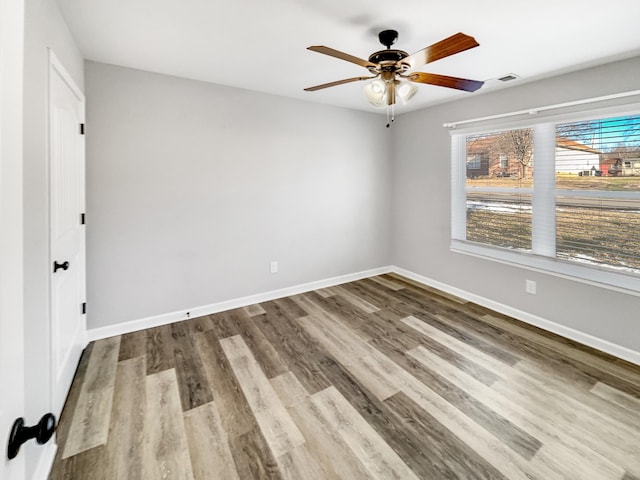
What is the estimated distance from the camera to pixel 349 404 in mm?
1974

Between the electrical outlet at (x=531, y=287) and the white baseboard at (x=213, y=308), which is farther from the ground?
the electrical outlet at (x=531, y=287)

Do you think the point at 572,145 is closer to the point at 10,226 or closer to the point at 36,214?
the point at 10,226

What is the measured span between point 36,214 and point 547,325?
3979 millimetres

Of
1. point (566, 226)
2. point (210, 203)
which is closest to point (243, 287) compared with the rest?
point (210, 203)

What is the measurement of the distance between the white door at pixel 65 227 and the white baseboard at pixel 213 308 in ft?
0.86

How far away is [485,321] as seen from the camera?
3.14 m

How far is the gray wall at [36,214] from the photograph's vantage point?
4.44 feet

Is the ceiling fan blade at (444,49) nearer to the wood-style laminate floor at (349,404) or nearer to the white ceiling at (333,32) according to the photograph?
the white ceiling at (333,32)

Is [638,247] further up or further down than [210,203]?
further down

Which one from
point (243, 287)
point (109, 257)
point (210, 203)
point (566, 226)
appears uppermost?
point (210, 203)

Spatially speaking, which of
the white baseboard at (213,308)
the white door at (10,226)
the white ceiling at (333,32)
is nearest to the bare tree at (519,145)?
the white ceiling at (333,32)

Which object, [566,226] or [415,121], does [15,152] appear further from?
[415,121]

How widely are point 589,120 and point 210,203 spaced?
3572mm

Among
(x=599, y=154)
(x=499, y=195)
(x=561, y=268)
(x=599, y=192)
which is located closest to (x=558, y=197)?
(x=599, y=192)
